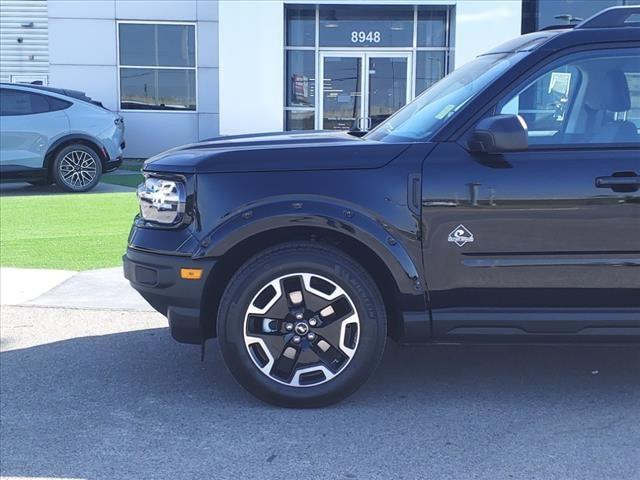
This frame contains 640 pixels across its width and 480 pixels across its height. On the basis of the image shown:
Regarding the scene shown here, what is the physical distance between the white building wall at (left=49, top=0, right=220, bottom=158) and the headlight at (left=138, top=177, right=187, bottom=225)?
14.2 metres

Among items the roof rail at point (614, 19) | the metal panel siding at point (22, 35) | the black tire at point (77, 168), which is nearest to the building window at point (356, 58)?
the black tire at point (77, 168)

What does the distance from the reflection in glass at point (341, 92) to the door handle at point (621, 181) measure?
13.2 meters

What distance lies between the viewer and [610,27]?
4.00 m

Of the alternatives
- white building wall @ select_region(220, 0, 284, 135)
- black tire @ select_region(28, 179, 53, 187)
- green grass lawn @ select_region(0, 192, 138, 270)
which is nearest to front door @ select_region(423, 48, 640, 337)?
green grass lawn @ select_region(0, 192, 138, 270)

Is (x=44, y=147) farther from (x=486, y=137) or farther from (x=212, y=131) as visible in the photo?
(x=486, y=137)

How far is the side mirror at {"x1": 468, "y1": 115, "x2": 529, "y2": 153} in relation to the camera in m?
3.70

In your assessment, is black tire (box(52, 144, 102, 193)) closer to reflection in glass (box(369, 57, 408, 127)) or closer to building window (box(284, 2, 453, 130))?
building window (box(284, 2, 453, 130))

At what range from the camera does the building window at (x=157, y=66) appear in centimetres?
1803

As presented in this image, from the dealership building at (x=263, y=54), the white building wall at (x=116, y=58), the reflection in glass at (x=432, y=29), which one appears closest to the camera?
the dealership building at (x=263, y=54)

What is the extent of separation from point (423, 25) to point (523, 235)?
13672 mm

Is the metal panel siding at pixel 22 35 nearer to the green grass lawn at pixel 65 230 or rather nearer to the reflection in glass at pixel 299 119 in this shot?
the reflection in glass at pixel 299 119

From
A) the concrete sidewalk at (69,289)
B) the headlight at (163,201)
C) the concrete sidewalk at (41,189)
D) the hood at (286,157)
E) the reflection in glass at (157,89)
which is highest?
the reflection in glass at (157,89)

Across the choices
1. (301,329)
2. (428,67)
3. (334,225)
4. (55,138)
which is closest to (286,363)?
(301,329)

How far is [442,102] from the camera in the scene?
4324mm
